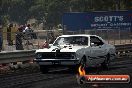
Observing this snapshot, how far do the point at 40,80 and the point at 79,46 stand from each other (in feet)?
11.2

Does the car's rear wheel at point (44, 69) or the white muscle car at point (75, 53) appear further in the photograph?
the car's rear wheel at point (44, 69)

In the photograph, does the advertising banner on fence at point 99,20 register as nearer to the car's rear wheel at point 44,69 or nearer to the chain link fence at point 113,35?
the chain link fence at point 113,35

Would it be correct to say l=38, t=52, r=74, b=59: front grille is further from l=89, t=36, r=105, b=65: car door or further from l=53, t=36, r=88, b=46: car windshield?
l=89, t=36, r=105, b=65: car door

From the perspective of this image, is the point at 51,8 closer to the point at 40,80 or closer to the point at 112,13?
the point at 112,13

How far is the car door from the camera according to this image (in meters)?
17.1

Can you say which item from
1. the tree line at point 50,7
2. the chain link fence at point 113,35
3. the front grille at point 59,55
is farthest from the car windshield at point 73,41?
the tree line at point 50,7

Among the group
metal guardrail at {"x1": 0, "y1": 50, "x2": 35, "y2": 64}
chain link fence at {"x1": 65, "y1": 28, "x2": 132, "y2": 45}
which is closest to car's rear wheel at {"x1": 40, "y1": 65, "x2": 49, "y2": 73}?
metal guardrail at {"x1": 0, "y1": 50, "x2": 35, "y2": 64}

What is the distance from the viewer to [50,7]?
3708 inches

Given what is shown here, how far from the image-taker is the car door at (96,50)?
56.2 feet

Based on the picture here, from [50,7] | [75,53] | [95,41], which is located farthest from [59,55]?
[50,7]

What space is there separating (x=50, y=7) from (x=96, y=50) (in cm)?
7739

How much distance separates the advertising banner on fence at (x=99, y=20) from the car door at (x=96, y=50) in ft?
82.4

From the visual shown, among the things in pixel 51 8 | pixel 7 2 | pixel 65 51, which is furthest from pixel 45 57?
pixel 7 2

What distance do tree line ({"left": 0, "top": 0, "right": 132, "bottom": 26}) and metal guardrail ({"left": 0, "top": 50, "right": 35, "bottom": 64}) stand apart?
4681cm
